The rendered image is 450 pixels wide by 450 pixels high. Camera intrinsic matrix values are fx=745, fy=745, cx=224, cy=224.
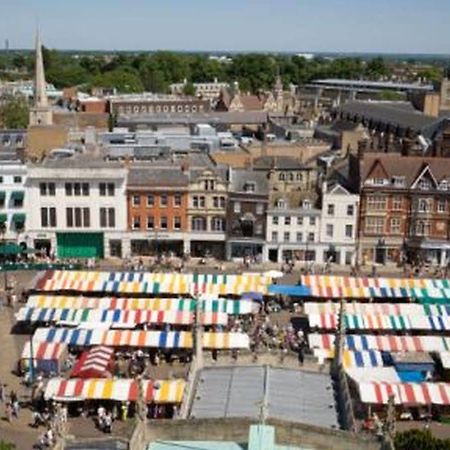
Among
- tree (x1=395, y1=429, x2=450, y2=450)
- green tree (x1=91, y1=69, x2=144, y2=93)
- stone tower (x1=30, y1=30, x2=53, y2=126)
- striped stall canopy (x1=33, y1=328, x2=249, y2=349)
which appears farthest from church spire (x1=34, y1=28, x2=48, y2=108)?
green tree (x1=91, y1=69, x2=144, y2=93)

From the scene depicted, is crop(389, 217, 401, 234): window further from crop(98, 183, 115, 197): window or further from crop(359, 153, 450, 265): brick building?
crop(98, 183, 115, 197): window

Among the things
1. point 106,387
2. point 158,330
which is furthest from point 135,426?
point 158,330

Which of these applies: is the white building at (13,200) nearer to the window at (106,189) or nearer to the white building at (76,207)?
the white building at (76,207)

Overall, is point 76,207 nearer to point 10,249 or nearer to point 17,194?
point 17,194

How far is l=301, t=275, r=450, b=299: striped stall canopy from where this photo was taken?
5069cm

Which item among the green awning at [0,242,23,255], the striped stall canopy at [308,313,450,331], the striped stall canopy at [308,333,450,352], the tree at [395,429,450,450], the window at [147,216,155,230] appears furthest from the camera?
the window at [147,216,155,230]

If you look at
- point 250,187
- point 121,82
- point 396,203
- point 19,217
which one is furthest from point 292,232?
point 121,82

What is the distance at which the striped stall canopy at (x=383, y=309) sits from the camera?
154 feet

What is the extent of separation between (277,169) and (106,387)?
1425 inches

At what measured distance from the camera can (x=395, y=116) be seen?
319ft

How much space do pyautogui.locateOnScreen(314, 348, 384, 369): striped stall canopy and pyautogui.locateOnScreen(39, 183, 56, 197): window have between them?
31055 mm

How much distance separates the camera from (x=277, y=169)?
67875 millimetres

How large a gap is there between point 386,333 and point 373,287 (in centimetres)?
658

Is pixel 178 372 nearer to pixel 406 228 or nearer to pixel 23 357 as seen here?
pixel 23 357
